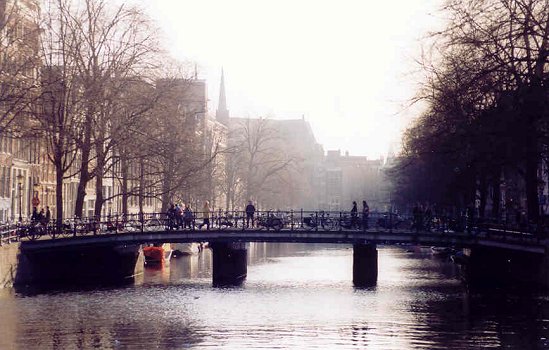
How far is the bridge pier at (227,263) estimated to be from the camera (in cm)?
6738

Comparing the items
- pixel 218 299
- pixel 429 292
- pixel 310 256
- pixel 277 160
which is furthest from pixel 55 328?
pixel 277 160

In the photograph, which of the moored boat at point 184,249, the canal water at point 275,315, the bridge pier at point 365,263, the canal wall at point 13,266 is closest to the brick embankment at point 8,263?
the canal wall at point 13,266

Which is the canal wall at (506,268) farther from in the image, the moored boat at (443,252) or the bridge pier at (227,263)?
the moored boat at (443,252)

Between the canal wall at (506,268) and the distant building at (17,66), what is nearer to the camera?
the canal wall at (506,268)

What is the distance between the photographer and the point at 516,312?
159ft

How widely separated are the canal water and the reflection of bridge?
164 centimetres

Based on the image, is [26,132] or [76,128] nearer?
[26,132]

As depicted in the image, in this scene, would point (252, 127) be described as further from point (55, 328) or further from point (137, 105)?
point (55, 328)

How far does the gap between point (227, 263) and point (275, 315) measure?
67.1 ft

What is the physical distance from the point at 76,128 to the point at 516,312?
97.0ft

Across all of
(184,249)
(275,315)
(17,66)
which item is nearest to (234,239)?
(17,66)

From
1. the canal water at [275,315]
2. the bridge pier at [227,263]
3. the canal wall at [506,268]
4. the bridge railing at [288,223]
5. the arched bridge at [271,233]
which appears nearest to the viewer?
the canal water at [275,315]

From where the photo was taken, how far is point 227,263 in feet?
225

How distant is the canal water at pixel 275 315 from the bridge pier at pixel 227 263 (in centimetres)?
89
